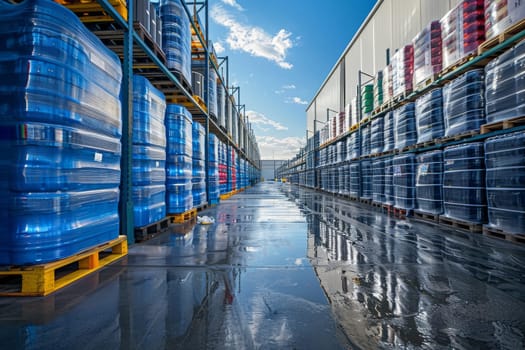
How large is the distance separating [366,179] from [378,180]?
136cm

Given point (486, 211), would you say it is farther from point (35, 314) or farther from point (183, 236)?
point (35, 314)

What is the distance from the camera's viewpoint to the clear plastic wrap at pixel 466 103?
14.5 feet

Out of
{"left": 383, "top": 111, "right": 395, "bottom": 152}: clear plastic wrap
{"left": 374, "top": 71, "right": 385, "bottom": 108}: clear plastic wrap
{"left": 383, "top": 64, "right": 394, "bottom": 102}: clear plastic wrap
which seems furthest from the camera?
{"left": 374, "top": 71, "right": 385, "bottom": 108}: clear plastic wrap

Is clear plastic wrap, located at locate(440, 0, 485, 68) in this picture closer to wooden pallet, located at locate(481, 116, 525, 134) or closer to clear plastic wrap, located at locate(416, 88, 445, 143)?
clear plastic wrap, located at locate(416, 88, 445, 143)

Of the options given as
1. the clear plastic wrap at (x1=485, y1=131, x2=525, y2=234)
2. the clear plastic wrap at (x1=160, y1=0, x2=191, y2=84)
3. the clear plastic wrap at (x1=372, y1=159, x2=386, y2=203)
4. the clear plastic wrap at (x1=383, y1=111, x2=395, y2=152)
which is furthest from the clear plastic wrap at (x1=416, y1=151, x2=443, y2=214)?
the clear plastic wrap at (x1=160, y1=0, x2=191, y2=84)

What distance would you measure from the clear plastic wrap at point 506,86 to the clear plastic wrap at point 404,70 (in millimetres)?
2720

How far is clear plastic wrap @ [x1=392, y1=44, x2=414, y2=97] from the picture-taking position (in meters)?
6.84

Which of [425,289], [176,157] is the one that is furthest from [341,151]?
[425,289]

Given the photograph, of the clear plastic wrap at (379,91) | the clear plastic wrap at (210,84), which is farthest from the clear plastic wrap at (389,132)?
the clear plastic wrap at (210,84)

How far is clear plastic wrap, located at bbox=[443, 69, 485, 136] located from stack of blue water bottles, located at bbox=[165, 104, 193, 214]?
5335 mm

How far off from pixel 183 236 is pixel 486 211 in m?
5.15

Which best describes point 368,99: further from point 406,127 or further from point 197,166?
point 197,166

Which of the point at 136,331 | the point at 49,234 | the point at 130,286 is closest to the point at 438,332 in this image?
the point at 136,331

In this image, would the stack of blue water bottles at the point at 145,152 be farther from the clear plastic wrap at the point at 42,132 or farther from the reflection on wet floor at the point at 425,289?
the reflection on wet floor at the point at 425,289
